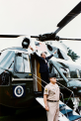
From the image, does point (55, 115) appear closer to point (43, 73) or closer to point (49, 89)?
point (49, 89)

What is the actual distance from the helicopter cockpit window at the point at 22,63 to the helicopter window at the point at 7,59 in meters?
0.19

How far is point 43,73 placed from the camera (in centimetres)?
399

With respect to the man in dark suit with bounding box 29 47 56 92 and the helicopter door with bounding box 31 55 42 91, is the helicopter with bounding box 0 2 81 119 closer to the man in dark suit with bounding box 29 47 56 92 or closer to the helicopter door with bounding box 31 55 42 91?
the helicopter door with bounding box 31 55 42 91

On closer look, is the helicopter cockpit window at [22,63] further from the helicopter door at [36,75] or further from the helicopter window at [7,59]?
the helicopter door at [36,75]

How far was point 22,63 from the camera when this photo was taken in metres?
3.85

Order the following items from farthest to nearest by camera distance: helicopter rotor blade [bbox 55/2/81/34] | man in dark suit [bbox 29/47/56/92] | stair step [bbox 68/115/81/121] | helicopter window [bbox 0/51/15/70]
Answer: man in dark suit [bbox 29/47/56/92]
helicopter window [bbox 0/51/15/70]
stair step [bbox 68/115/81/121]
helicopter rotor blade [bbox 55/2/81/34]

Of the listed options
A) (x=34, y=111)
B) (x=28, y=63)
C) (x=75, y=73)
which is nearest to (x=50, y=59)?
(x=28, y=63)

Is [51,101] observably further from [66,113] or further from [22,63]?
[22,63]

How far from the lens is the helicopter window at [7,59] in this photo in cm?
367

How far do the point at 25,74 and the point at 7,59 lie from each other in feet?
2.49

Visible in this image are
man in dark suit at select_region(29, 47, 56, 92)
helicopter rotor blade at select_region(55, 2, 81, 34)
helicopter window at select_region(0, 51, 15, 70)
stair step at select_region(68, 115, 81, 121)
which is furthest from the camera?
man in dark suit at select_region(29, 47, 56, 92)

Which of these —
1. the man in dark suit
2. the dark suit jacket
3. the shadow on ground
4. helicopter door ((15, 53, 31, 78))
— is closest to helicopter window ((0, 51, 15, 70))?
helicopter door ((15, 53, 31, 78))

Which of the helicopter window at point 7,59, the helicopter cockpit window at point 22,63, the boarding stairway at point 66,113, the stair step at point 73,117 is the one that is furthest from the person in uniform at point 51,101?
the helicopter window at point 7,59

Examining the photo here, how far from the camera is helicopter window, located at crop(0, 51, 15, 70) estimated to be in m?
3.67
